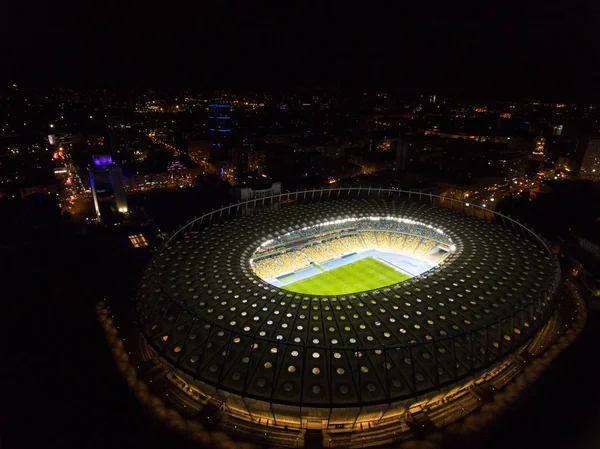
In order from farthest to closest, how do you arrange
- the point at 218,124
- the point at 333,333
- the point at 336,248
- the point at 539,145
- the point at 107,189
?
the point at 218,124, the point at 539,145, the point at 107,189, the point at 336,248, the point at 333,333

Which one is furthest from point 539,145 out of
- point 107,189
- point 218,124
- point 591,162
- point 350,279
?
point 107,189

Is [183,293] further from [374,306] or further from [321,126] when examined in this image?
[321,126]

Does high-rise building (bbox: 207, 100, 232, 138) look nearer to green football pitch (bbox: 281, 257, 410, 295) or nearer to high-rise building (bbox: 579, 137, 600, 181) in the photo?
green football pitch (bbox: 281, 257, 410, 295)

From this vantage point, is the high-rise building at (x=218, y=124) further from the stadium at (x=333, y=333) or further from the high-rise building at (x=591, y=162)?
the high-rise building at (x=591, y=162)

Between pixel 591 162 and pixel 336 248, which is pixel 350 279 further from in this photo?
pixel 591 162

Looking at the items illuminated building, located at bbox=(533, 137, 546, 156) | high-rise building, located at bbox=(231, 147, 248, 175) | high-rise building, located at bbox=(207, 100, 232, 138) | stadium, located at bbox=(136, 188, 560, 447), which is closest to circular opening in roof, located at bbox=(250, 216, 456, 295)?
stadium, located at bbox=(136, 188, 560, 447)

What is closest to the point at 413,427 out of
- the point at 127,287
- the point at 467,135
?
the point at 127,287
